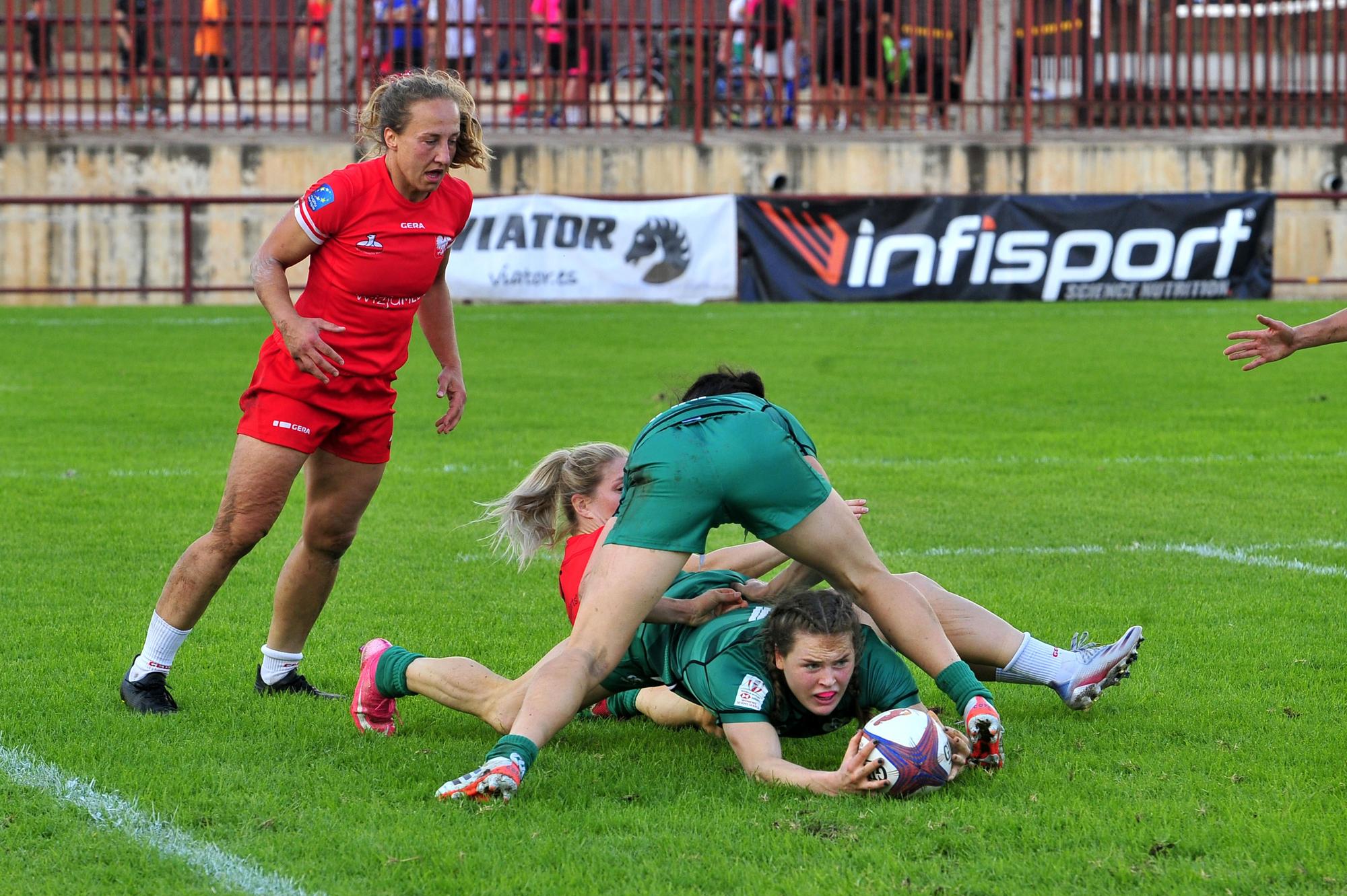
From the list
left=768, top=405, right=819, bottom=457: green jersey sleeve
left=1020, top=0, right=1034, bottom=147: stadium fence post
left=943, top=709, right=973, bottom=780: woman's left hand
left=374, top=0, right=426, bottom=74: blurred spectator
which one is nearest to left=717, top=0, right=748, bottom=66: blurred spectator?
left=1020, top=0, right=1034, bottom=147: stadium fence post

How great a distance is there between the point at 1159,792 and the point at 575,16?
2084cm

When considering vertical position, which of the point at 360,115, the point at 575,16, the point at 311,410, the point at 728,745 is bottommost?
the point at 728,745

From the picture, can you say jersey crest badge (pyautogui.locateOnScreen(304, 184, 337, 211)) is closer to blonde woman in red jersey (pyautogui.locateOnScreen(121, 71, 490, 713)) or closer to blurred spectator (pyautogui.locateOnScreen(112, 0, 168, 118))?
blonde woman in red jersey (pyautogui.locateOnScreen(121, 71, 490, 713))

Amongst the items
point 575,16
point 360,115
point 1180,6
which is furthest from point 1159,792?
point 1180,6

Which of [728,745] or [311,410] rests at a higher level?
[311,410]

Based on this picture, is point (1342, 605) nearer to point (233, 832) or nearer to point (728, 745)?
point (728, 745)

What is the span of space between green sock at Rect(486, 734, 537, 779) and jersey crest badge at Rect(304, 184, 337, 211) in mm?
1871

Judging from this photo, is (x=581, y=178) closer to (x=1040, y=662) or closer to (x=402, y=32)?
(x=402, y=32)

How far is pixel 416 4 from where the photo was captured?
931 inches

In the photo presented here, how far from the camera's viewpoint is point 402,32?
23578 millimetres

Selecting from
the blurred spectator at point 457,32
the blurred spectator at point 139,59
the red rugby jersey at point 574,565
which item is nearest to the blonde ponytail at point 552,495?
the red rugby jersey at point 574,565

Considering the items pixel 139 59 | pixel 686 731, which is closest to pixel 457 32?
pixel 139 59

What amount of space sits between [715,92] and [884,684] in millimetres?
19970

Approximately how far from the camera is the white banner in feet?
65.4
